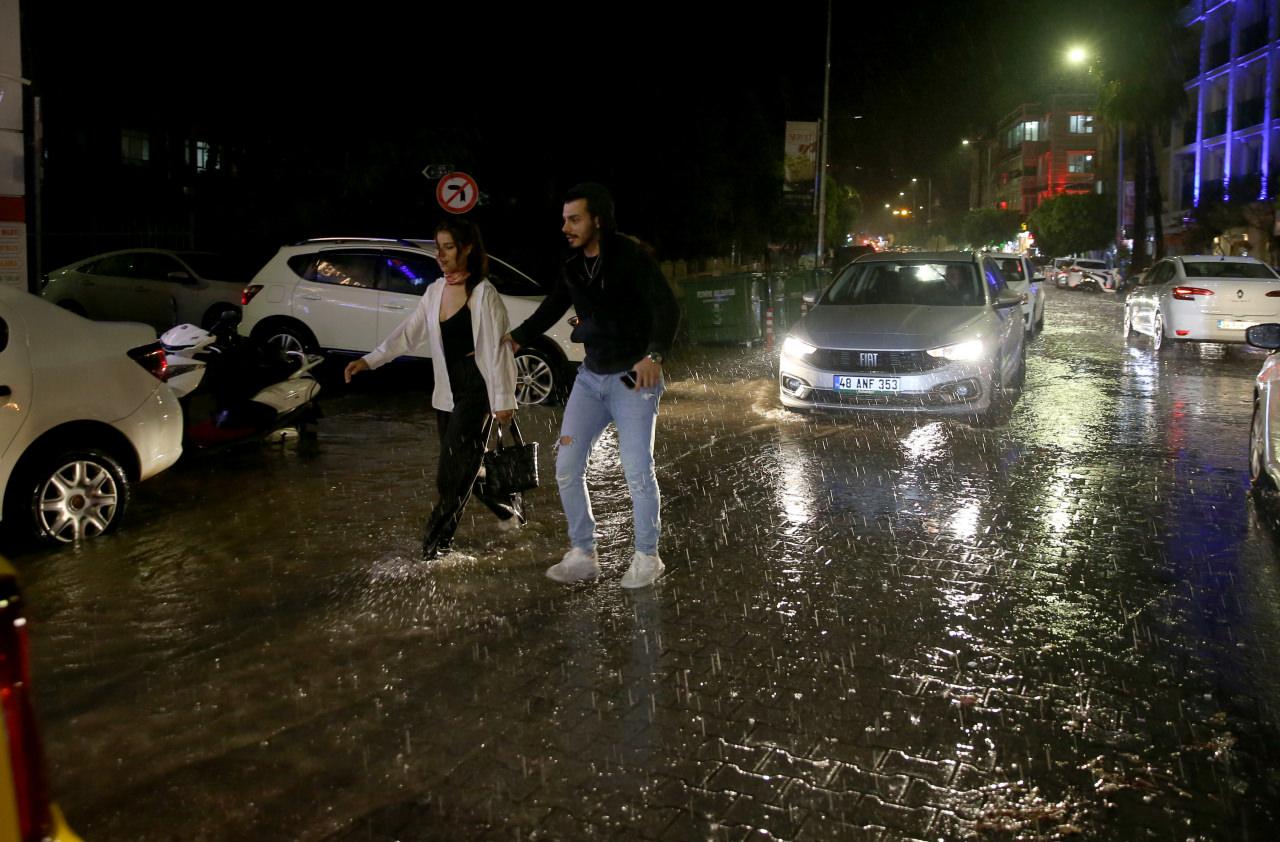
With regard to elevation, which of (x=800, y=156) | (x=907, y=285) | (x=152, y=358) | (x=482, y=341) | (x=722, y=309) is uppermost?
(x=800, y=156)

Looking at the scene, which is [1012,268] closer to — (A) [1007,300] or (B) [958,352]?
(A) [1007,300]

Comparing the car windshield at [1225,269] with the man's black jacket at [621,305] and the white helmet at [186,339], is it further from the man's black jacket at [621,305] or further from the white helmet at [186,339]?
the man's black jacket at [621,305]

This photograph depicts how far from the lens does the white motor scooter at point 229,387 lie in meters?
8.74

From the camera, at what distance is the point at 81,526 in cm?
685

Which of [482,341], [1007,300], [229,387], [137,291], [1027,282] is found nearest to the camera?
[482,341]

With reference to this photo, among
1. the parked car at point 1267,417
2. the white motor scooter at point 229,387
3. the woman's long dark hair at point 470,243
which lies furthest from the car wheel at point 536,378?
the parked car at point 1267,417

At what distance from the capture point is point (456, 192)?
48.4 feet

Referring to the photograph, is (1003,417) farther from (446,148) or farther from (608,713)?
(446,148)

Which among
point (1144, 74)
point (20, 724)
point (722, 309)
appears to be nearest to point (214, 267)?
point (722, 309)

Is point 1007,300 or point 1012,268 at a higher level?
point 1012,268

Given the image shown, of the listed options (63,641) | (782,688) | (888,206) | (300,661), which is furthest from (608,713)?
(888,206)

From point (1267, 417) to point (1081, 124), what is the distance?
4142 inches

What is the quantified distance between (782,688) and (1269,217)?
1979 inches

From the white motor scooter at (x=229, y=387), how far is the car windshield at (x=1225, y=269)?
14.8 m
